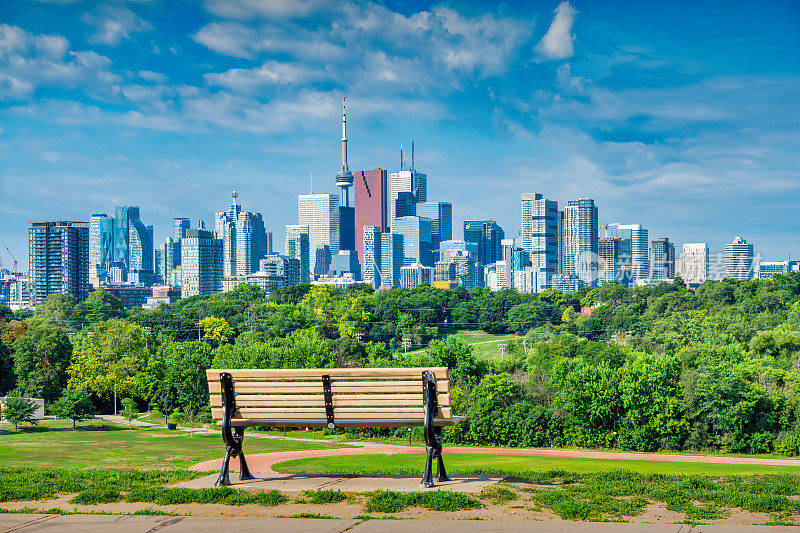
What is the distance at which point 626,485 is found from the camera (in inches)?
363

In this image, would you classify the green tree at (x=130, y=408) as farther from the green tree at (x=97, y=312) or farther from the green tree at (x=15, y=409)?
the green tree at (x=97, y=312)

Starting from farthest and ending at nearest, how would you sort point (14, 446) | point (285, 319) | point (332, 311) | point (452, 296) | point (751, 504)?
point (452, 296) < point (332, 311) < point (285, 319) < point (14, 446) < point (751, 504)

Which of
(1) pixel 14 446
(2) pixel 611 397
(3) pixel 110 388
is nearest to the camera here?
(1) pixel 14 446

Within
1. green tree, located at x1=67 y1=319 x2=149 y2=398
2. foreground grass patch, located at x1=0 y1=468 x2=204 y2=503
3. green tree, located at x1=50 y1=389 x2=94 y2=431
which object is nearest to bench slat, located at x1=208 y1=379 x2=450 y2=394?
foreground grass patch, located at x1=0 y1=468 x2=204 y2=503

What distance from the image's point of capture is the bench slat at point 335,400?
998 centimetres

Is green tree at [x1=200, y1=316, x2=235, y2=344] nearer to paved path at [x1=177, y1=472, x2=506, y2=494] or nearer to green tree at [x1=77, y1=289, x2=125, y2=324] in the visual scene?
green tree at [x1=77, y1=289, x2=125, y2=324]

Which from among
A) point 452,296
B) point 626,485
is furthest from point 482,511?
point 452,296

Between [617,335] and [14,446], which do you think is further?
[617,335]

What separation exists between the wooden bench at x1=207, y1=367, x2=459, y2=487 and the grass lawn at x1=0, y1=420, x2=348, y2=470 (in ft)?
45.2

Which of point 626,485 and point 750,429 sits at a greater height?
point 626,485

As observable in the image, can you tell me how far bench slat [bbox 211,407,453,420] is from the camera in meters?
10.0

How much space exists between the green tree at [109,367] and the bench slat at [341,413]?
5288cm

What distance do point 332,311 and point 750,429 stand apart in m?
92.1

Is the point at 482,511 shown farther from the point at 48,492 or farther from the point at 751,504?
the point at 48,492
